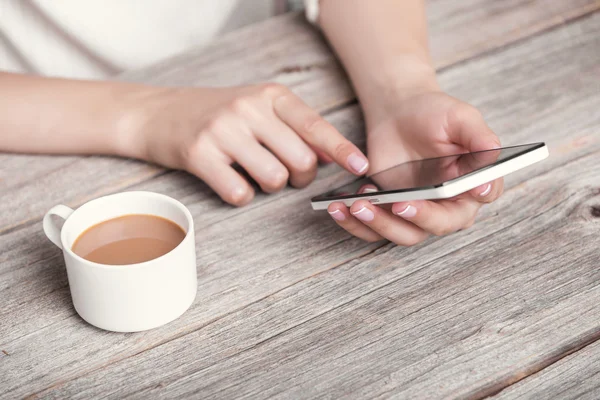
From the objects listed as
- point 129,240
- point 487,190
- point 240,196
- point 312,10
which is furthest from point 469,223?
point 312,10

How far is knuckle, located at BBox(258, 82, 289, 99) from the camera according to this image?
0.95 meters

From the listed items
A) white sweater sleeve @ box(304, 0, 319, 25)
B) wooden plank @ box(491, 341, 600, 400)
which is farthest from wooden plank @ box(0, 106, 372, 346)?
white sweater sleeve @ box(304, 0, 319, 25)

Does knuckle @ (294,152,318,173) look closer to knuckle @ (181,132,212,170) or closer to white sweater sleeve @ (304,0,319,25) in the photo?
knuckle @ (181,132,212,170)

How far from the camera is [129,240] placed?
0.71m

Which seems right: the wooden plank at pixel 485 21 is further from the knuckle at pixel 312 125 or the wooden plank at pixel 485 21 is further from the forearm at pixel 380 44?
the knuckle at pixel 312 125

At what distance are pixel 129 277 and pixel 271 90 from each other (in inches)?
15.7

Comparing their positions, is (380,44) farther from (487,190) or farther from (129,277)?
(129,277)

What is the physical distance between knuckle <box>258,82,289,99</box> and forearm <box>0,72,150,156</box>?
0.19m

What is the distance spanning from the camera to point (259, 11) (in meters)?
1.49

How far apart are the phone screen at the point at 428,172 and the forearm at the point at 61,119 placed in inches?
13.3

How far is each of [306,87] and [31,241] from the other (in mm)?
504

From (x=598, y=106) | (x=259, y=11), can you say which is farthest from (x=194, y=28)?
(x=598, y=106)

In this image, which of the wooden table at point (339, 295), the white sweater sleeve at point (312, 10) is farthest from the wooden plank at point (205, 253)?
the white sweater sleeve at point (312, 10)

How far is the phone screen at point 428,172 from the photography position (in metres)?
0.70
